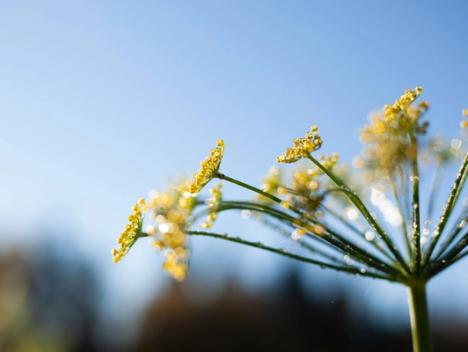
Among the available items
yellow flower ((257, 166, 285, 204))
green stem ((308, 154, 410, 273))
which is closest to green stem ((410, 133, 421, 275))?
green stem ((308, 154, 410, 273))

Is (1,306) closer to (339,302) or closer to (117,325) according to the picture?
(117,325)

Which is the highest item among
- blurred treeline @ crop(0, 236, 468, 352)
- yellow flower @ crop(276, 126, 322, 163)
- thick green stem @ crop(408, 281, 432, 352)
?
blurred treeline @ crop(0, 236, 468, 352)

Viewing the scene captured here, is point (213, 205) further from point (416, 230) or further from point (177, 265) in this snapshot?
point (416, 230)

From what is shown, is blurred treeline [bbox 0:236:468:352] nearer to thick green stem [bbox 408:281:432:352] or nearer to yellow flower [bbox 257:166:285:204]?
yellow flower [bbox 257:166:285:204]

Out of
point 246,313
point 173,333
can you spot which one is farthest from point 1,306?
point 246,313

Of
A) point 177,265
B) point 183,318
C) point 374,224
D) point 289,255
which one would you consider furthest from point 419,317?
point 183,318

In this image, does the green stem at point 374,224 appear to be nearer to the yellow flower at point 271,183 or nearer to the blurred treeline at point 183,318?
the yellow flower at point 271,183
